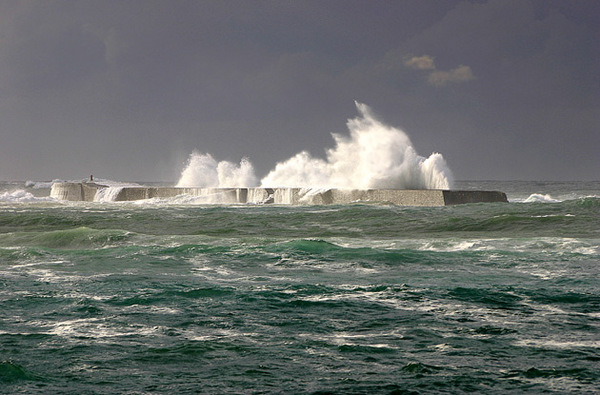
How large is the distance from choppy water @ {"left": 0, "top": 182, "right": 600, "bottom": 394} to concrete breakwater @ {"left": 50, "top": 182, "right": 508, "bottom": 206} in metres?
11.2

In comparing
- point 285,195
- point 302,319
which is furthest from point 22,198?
point 302,319

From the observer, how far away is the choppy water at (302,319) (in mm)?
2631

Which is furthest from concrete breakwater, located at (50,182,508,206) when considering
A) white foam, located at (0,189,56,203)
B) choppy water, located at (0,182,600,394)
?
choppy water, located at (0,182,600,394)

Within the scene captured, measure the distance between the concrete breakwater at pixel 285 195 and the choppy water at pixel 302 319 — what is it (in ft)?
36.9

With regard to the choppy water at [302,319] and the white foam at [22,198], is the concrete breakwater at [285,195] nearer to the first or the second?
the white foam at [22,198]

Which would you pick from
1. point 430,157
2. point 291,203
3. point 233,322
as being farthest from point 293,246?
point 430,157

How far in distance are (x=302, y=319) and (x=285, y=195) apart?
18.7 meters

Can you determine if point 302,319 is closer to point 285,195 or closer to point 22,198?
point 285,195

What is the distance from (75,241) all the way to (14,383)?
258 inches

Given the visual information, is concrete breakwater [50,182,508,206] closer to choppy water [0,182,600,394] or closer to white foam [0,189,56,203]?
white foam [0,189,56,203]

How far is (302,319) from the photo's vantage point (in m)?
3.71

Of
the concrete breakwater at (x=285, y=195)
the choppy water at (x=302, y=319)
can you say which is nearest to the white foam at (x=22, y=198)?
the concrete breakwater at (x=285, y=195)

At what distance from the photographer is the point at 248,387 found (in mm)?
2516

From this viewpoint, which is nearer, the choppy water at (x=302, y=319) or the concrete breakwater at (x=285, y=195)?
the choppy water at (x=302, y=319)
